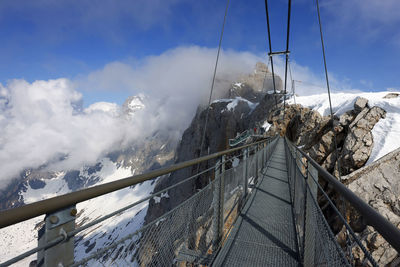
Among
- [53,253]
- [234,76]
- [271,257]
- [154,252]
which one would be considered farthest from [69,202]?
[234,76]

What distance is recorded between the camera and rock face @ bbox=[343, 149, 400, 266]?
4.65 meters

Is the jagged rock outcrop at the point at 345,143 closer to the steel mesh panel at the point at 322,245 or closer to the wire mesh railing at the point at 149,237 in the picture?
the steel mesh panel at the point at 322,245

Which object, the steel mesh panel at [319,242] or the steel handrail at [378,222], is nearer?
the steel handrail at [378,222]

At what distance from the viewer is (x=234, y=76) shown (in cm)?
11112

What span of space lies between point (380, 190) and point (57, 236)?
27.8 feet

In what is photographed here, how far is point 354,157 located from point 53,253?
11904 mm

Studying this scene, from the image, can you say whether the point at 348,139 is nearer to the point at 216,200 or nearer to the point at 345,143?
the point at 345,143

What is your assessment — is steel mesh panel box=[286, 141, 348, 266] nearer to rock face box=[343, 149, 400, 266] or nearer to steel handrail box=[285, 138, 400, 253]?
steel handrail box=[285, 138, 400, 253]

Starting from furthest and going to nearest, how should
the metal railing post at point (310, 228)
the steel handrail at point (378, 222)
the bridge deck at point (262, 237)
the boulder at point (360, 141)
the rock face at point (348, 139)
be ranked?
the rock face at point (348, 139) → the boulder at point (360, 141) → the bridge deck at point (262, 237) → the metal railing post at point (310, 228) → the steel handrail at point (378, 222)

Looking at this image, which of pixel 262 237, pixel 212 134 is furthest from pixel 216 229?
pixel 212 134

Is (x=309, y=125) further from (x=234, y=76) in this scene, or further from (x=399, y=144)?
(x=234, y=76)

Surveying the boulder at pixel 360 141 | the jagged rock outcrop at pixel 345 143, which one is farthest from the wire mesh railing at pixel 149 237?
the boulder at pixel 360 141

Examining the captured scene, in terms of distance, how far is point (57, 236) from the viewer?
41.3 inches

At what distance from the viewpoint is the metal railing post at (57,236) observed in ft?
3.33
